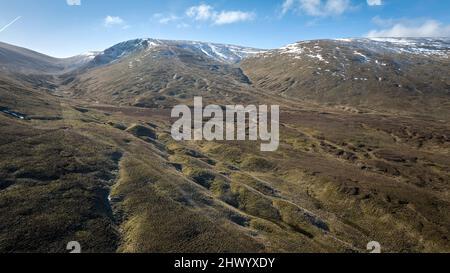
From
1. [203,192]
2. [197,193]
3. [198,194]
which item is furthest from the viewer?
[203,192]

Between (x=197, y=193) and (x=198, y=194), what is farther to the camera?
(x=197, y=193)

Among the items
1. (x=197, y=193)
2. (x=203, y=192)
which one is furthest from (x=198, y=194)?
(x=203, y=192)

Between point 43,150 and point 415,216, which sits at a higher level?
point 43,150

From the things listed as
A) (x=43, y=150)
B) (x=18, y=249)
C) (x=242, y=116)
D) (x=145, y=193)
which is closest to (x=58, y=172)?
(x=43, y=150)

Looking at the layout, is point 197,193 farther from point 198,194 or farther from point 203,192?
point 203,192

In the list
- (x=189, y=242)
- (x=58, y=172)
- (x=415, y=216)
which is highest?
(x=58, y=172)

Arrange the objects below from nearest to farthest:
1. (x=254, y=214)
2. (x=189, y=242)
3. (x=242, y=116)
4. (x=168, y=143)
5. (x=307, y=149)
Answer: (x=189, y=242) < (x=254, y=214) < (x=168, y=143) < (x=307, y=149) < (x=242, y=116)
